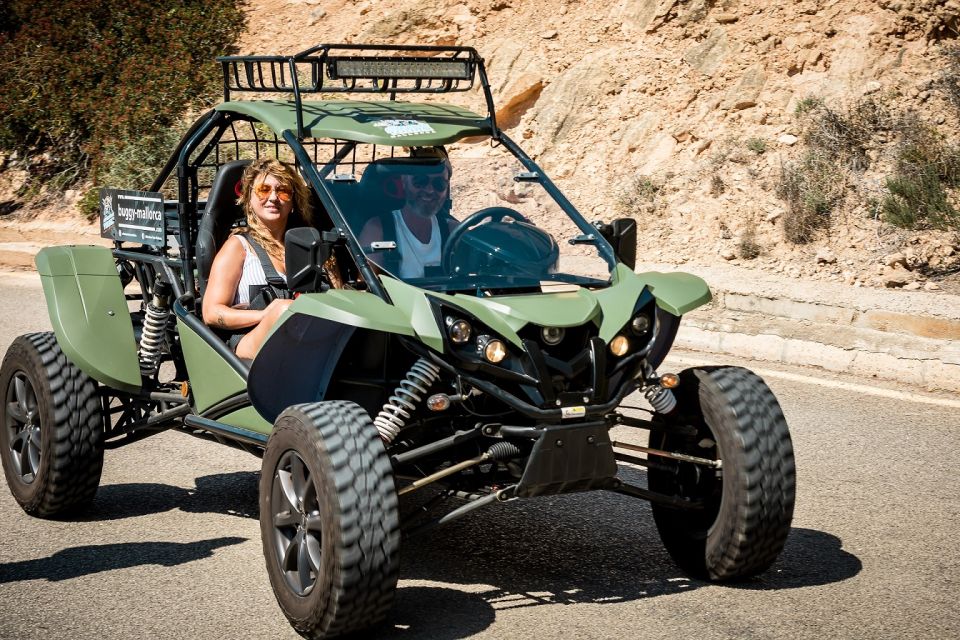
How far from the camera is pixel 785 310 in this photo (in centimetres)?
1016

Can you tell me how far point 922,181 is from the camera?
1316 cm

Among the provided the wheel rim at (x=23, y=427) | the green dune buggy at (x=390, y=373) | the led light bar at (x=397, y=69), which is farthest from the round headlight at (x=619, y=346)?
the wheel rim at (x=23, y=427)

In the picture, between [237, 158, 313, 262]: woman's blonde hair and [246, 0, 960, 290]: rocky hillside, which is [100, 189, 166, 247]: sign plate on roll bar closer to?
[237, 158, 313, 262]: woman's blonde hair

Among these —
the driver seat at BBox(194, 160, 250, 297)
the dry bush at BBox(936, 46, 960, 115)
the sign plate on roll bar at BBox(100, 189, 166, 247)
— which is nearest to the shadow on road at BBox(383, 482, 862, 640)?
the driver seat at BBox(194, 160, 250, 297)

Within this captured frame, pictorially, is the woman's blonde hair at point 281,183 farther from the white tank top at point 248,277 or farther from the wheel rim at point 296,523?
the wheel rim at point 296,523

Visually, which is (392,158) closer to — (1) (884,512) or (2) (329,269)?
(2) (329,269)

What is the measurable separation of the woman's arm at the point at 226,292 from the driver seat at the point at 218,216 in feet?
0.30

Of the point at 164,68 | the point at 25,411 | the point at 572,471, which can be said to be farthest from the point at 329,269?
the point at 164,68

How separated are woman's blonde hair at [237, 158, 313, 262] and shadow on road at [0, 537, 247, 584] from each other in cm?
140

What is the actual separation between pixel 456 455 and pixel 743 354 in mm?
5899

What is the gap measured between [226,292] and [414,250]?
41.0 inches

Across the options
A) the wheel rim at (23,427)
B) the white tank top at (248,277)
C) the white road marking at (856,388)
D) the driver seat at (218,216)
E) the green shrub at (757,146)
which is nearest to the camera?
the white tank top at (248,277)

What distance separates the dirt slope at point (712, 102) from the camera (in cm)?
1362

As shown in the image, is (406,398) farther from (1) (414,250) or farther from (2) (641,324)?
(2) (641,324)
